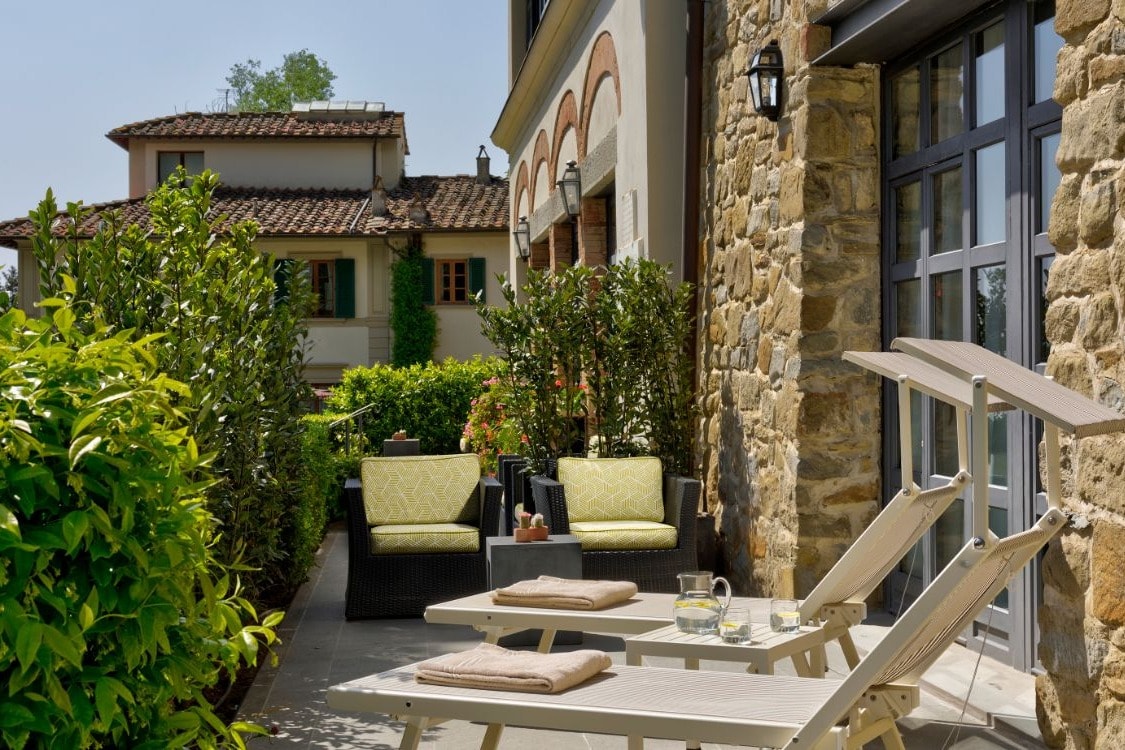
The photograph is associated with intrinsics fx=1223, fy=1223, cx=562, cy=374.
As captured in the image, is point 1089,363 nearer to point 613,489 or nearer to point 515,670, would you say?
point 515,670

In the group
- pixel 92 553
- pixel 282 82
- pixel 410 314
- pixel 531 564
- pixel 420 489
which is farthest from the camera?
pixel 282 82

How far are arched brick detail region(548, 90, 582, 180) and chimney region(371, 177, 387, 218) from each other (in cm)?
1346

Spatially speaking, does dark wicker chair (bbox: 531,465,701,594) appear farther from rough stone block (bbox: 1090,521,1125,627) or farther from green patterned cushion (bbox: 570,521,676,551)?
rough stone block (bbox: 1090,521,1125,627)

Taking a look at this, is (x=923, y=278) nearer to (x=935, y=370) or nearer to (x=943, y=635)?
(x=935, y=370)

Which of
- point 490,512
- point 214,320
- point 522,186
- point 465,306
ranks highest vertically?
point 522,186

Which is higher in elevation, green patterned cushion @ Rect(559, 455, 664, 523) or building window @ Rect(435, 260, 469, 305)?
building window @ Rect(435, 260, 469, 305)

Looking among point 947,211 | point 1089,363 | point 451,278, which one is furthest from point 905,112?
point 451,278

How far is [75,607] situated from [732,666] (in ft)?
12.1

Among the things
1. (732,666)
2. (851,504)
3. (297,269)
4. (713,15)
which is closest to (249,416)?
(297,269)

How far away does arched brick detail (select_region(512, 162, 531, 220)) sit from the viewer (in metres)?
17.2

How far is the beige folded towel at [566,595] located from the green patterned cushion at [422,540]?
2.57 metres

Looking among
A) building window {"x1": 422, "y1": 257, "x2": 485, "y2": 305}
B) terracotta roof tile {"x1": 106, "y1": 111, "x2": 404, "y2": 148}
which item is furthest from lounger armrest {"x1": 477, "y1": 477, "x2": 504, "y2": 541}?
terracotta roof tile {"x1": 106, "y1": 111, "x2": 404, "y2": 148}

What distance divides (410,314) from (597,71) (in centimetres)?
1588

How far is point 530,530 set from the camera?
6.14 meters
